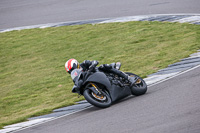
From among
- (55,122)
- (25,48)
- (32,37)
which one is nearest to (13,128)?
(55,122)

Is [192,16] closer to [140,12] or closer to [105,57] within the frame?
[140,12]

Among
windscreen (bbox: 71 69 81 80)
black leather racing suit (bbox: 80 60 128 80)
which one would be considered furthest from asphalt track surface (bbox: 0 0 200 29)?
windscreen (bbox: 71 69 81 80)

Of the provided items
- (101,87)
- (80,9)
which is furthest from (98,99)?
(80,9)

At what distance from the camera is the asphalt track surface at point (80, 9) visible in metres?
18.5

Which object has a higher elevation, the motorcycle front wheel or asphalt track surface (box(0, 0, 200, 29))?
asphalt track surface (box(0, 0, 200, 29))

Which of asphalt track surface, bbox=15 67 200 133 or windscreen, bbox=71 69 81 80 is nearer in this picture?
asphalt track surface, bbox=15 67 200 133

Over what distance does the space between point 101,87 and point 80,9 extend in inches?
533

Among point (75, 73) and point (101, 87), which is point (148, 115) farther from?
point (75, 73)

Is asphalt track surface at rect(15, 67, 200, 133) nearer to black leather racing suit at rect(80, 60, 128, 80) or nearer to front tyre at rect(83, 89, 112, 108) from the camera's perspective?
front tyre at rect(83, 89, 112, 108)

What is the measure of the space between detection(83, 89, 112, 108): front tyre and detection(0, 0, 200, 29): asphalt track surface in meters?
9.75

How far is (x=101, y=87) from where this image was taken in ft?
28.2

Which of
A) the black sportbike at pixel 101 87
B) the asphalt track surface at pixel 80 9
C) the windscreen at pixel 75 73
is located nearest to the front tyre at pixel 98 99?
the black sportbike at pixel 101 87

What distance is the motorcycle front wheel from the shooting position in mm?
8117

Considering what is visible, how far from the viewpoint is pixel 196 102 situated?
7102mm
